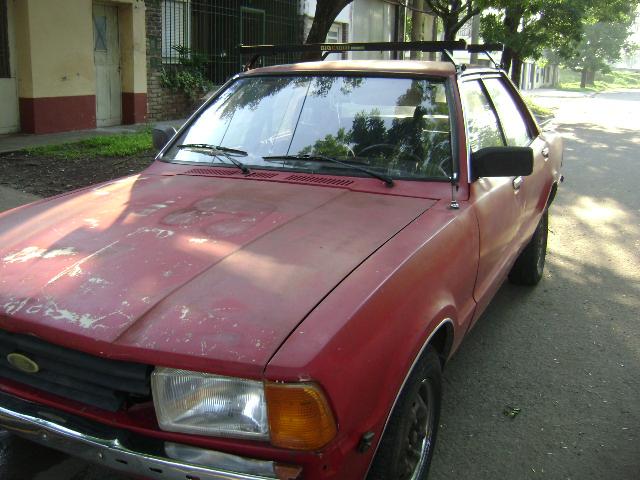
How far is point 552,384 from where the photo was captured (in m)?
3.60

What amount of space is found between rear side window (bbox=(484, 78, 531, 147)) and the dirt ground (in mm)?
4933

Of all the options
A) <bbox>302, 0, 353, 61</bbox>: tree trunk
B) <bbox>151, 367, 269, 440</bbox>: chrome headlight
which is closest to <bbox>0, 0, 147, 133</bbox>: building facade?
<bbox>302, 0, 353, 61</bbox>: tree trunk

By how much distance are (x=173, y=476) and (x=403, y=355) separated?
0.80 metres

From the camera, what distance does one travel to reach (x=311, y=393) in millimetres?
1714

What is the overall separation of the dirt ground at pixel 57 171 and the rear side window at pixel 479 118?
503cm

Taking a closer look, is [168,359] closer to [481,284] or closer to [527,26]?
[481,284]

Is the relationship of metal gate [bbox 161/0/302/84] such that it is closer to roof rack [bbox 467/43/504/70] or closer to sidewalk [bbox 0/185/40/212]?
sidewalk [bbox 0/185/40/212]

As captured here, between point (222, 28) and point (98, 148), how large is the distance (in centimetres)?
636

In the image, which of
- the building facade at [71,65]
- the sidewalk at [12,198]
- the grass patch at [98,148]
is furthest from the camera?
the building facade at [71,65]

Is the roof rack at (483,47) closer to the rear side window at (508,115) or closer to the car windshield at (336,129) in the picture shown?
the rear side window at (508,115)

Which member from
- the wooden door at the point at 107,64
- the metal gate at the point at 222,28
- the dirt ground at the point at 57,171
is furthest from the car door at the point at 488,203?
the wooden door at the point at 107,64

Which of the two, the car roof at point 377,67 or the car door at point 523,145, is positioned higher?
the car roof at point 377,67

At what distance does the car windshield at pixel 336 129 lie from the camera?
3.20 meters

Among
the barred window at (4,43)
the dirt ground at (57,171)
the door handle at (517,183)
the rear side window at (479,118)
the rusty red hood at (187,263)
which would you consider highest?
the barred window at (4,43)
